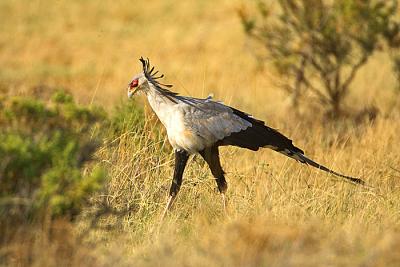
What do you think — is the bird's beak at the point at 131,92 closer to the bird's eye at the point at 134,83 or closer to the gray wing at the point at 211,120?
the bird's eye at the point at 134,83

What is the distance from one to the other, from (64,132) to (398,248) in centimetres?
194

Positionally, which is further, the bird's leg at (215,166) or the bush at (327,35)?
the bush at (327,35)

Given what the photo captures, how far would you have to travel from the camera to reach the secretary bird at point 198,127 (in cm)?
587

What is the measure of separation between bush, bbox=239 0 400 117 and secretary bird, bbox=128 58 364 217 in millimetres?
5293

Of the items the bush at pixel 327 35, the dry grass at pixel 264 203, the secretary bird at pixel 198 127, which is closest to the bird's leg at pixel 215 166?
the secretary bird at pixel 198 127

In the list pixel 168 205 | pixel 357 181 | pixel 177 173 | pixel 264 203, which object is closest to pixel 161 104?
pixel 177 173

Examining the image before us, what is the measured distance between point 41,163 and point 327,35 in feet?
24.9

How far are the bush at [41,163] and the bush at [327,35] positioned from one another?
23.0ft

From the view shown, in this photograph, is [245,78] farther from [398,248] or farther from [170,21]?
[398,248]

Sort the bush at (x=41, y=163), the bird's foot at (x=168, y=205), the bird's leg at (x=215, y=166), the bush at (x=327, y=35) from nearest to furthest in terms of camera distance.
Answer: the bush at (x=41, y=163)
the bird's foot at (x=168, y=205)
the bird's leg at (x=215, y=166)
the bush at (x=327, y=35)

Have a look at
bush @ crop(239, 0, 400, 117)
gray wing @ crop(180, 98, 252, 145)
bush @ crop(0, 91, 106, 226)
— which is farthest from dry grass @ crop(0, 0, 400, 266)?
bush @ crop(239, 0, 400, 117)

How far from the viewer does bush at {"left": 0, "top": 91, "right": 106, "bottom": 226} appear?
438 cm

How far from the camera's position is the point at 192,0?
2775 centimetres

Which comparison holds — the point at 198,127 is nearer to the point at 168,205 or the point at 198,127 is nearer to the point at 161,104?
the point at 161,104
